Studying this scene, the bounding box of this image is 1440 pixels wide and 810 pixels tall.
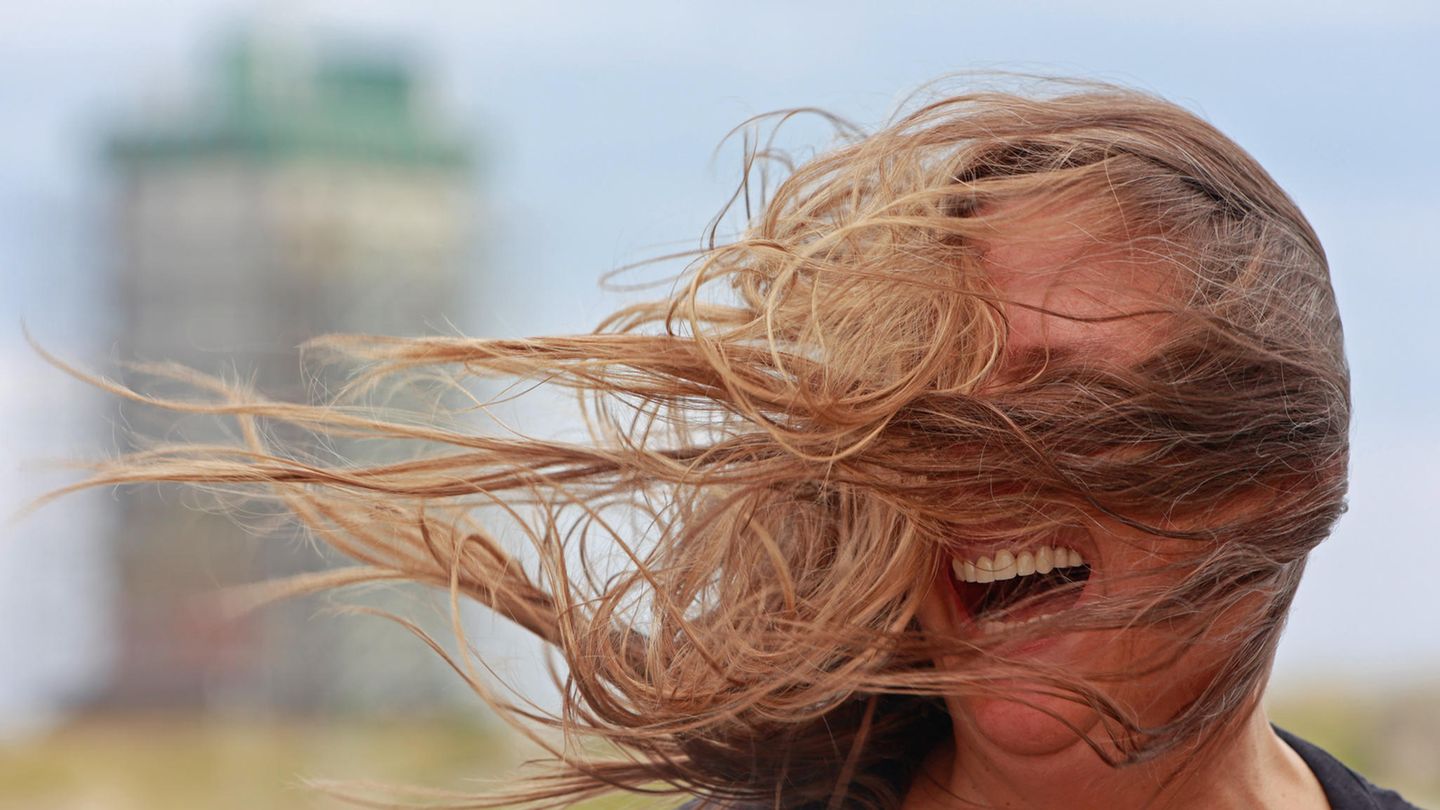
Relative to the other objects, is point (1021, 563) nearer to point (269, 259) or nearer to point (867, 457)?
point (867, 457)

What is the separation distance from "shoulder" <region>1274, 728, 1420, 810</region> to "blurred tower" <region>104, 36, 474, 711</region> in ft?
25.4

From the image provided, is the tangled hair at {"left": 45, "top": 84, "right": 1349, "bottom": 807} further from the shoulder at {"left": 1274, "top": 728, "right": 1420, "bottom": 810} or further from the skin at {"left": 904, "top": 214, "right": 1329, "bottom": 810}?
the shoulder at {"left": 1274, "top": 728, "right": 1420, "bottom": 810}

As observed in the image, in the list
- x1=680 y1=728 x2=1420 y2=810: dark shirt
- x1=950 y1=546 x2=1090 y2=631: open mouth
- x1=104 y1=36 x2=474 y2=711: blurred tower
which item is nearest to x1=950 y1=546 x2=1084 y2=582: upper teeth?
x1=950 y1=546 x2=1090 y2=631: open mouth

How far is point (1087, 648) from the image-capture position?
1.46m

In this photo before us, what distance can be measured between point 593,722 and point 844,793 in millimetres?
312

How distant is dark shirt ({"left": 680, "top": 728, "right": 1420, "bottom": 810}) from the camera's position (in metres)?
1.64

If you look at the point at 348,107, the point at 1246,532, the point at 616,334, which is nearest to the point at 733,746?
the point at 616,334

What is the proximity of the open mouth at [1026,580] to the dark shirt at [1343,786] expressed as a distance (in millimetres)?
381

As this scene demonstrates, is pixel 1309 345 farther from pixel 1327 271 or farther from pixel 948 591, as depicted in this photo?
pixel 948 591

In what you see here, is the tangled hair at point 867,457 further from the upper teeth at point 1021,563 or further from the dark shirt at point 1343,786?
the dark shirt at point 1343,786

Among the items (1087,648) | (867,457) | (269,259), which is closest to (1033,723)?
A: (1087,648)

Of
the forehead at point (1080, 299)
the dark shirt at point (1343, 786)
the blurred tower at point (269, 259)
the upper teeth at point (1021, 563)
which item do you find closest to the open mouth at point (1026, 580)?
the upper teeth at point (1021, 563)

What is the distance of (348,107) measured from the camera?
1123 cm

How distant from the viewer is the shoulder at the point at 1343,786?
164cm
